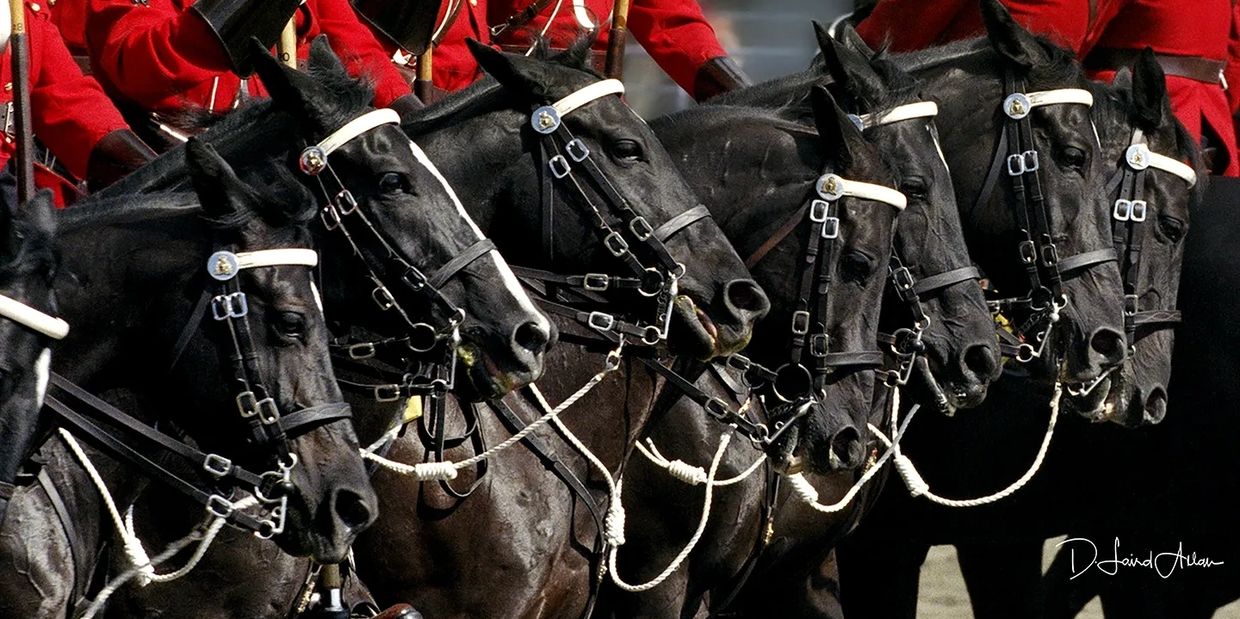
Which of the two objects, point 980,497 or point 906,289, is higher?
point 906,289

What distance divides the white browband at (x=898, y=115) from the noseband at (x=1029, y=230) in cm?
42

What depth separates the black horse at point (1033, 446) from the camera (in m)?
6.94

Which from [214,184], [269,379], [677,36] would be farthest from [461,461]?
[677,36]

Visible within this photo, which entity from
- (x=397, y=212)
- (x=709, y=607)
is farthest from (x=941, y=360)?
(x=397, y=212)

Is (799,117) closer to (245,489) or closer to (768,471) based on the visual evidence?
(768,471)

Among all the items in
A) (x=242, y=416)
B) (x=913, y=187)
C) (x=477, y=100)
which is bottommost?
(x=242, y=416)

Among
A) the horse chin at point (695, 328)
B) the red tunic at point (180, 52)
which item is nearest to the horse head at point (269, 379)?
the red tunic at point (180, 52)

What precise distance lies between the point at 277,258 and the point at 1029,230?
297cm

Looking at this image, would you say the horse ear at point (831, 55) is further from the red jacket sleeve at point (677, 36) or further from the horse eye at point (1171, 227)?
the horse eye at point (1171, 227)

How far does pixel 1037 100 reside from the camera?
6.56m

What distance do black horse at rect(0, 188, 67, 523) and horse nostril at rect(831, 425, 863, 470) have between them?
95.0 inches

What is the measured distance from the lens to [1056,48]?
6.68m

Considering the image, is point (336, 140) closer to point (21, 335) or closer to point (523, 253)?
point (523, 253)

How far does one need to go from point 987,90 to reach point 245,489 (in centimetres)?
321
